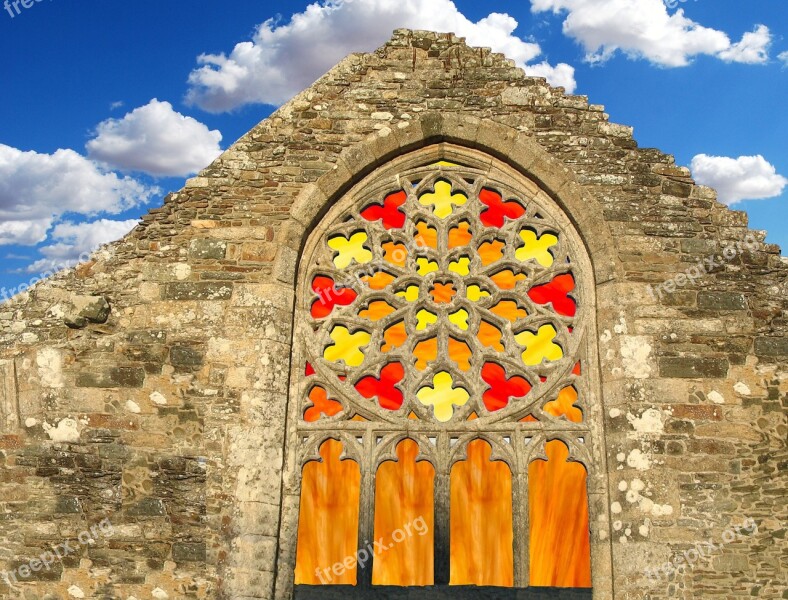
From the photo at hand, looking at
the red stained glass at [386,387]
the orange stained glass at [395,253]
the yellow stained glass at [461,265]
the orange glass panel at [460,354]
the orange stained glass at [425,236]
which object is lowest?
the red stained glass at [386,387]

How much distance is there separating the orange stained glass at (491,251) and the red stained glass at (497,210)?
0.70 feet

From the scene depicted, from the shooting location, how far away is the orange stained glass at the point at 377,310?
7.49 meters

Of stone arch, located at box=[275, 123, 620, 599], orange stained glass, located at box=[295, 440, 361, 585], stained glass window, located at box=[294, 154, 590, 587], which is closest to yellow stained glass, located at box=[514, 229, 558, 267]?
stained glass window, located at box=[294, 154, 590, 587]

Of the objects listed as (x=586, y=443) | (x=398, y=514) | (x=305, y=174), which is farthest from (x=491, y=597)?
(x=305, y=174)

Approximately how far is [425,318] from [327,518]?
210 centimetres

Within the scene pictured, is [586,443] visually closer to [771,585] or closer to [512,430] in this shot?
[512,430]

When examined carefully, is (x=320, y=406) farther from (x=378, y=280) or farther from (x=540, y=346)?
(x=540, y=346)

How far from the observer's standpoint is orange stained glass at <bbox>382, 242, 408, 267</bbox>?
7.67 metres

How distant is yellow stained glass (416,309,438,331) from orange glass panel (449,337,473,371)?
0.88ft

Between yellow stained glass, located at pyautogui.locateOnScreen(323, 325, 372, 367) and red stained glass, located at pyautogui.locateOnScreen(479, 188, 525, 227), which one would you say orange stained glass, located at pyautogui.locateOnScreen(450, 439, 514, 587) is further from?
red stained glass, located at pyautogui.locateOnScreen(479, 188, 525, 227)

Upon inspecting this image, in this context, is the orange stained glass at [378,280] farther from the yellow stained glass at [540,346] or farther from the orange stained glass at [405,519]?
the orange stained glass at [405,519]

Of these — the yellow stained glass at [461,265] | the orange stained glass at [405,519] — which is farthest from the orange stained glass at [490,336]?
the orange stained glass at [405,519]

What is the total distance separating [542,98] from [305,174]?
100 inches

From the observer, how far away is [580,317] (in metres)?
7.31
